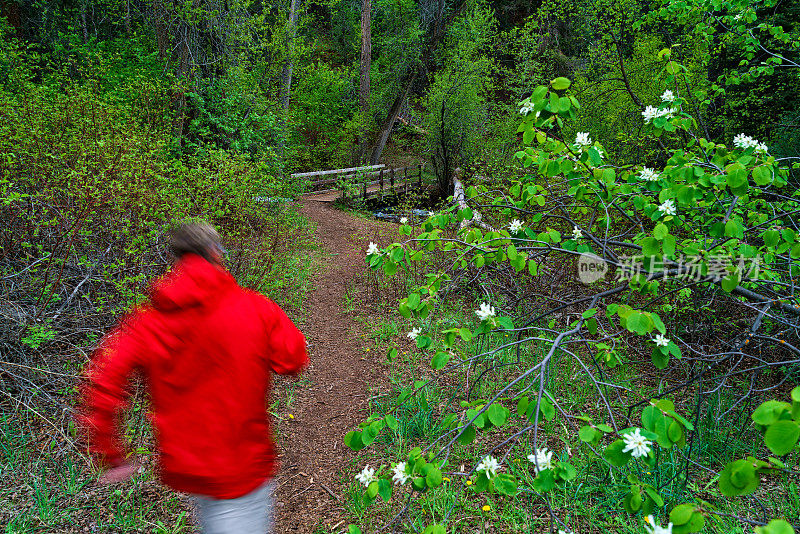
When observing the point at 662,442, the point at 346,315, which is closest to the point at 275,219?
the point at 346,315

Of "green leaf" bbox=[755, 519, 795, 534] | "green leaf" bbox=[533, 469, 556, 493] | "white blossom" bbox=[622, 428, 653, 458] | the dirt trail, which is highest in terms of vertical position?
"green leaf" bbox=[755, 519, 795, 534]

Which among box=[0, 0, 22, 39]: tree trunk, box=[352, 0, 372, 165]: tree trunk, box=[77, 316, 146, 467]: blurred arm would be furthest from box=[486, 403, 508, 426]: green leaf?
box=[352, 0, 372, 165]: tree trunk

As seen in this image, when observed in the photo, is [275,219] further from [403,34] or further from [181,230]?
[403,34]

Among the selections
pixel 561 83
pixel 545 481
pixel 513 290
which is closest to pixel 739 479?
pixel 545 481

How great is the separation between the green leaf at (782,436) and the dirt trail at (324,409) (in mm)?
2788

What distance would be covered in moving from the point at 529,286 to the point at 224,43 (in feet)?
25.1

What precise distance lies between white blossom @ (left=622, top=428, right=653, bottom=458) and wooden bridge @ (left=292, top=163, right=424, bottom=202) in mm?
14072

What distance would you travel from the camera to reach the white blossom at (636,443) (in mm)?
1398

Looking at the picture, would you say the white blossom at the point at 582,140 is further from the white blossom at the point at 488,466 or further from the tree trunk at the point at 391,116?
the tree trunk at the point at 391,116

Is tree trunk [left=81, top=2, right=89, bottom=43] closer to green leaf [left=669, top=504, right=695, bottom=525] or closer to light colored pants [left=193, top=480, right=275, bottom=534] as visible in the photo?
light colored pants [left=193, top=480, right=275, bottom=534]

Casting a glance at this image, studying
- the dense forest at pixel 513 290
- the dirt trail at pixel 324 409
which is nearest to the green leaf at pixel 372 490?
the dense forest at pixel 513 290

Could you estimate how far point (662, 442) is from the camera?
4.79 ft

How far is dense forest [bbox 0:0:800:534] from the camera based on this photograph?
6.77 ft

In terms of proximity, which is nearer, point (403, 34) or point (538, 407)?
point (538, 407)
